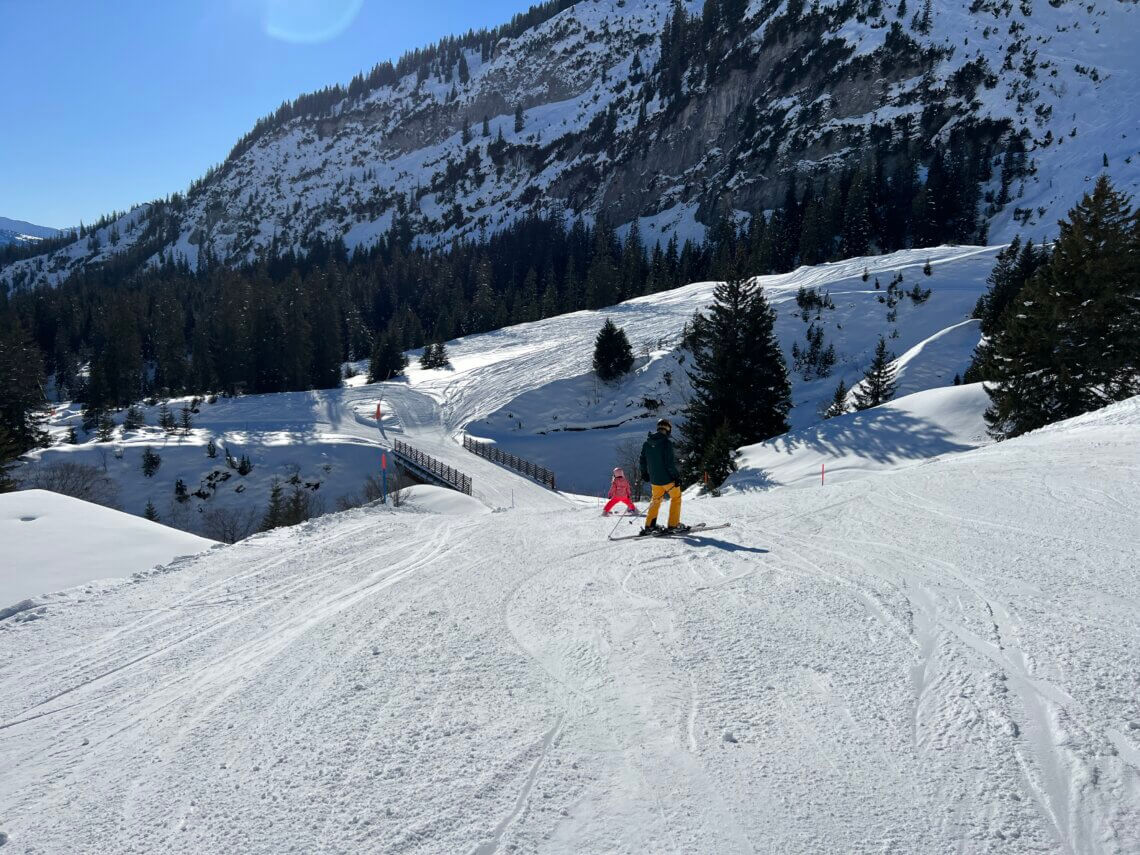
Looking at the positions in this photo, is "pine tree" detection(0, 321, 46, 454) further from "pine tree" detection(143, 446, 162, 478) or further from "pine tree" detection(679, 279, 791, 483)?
"pine tree" detection(679, 279, 791, 483)

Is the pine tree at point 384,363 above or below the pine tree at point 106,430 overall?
above

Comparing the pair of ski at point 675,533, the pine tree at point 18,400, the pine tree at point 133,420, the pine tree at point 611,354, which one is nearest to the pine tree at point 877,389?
the pine tree at point 611,354

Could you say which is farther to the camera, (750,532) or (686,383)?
(686,383)

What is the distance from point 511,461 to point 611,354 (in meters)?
13.2

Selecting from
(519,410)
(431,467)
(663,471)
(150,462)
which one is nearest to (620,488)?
(663,471)

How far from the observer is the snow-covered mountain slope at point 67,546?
668 centimetres

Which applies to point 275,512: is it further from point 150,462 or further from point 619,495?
point 619,495

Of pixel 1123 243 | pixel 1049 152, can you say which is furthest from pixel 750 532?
pixel 1049 152

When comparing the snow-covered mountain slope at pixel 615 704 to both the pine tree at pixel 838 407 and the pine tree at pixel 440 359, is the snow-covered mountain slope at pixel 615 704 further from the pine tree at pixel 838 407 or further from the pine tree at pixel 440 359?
the pine tree at pixel 440 359

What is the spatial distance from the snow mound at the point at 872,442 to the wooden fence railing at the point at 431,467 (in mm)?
16357

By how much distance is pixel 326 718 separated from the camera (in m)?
3.93

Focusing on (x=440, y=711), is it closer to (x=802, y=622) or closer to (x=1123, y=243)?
(x=802, y=622)

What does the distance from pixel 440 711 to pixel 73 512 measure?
9.02m

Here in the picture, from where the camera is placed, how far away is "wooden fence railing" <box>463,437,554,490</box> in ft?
112
